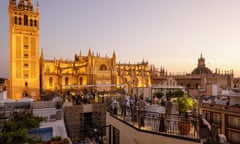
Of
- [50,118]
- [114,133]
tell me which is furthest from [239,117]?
[50,118]

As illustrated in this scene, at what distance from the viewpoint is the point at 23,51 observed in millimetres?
39906

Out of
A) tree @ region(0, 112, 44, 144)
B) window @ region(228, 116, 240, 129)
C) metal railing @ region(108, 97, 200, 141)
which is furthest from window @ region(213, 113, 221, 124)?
tree @ region(0, 112, 44, 144)

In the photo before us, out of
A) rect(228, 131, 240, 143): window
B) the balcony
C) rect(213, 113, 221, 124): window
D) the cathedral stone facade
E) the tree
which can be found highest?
the cathedral stone facade

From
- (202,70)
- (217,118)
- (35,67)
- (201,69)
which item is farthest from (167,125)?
(201,69)

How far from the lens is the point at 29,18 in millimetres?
41531

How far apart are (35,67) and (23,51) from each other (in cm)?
385

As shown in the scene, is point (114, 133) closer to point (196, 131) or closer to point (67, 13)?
point (196, 131)

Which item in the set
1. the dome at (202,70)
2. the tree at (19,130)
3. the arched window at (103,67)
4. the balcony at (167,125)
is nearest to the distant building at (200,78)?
the dome at (202,70)

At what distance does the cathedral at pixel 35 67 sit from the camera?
38750 mm

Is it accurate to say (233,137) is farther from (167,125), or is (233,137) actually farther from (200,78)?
(200,78)

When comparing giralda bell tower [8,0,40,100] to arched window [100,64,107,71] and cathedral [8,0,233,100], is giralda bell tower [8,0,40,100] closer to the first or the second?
cathedral [8,0,233,100]

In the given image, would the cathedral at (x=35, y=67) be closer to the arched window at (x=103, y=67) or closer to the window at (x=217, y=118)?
the arched window at (x=103, y=67)

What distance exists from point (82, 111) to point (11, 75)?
29.6m

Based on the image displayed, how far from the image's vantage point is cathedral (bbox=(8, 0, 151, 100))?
3875 cm
